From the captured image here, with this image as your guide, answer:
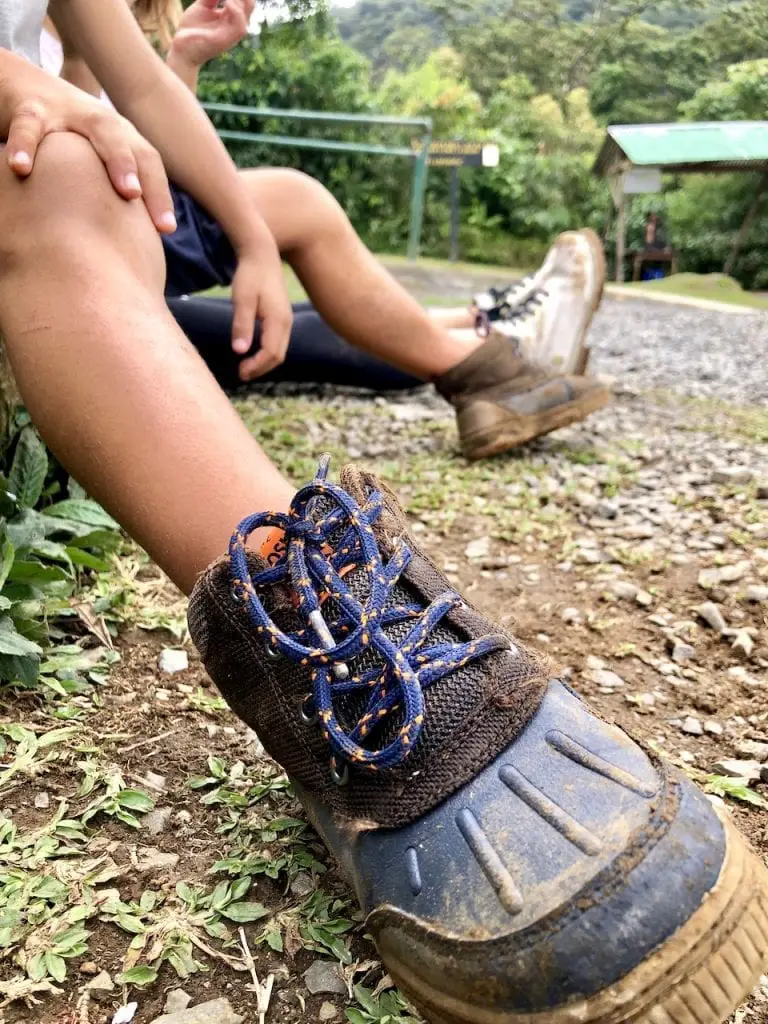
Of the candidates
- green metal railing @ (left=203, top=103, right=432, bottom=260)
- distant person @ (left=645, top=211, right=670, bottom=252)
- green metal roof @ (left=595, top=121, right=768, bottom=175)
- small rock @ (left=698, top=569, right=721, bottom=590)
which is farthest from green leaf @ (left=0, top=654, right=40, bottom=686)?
green metal railing @ (left=203, top=103, right=432, bottom=260)

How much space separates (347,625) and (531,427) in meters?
1.49

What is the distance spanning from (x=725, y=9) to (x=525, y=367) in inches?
88.2

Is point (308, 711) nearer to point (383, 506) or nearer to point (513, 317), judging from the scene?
point (383, 506)

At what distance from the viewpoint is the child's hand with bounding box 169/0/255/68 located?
174 centimetres

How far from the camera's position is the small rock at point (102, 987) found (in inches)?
27.7

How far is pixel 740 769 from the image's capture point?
40.6 inches

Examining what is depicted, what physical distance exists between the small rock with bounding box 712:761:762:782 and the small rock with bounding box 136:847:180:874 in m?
0.65

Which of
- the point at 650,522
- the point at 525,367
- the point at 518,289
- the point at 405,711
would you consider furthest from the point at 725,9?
the point at 405,711

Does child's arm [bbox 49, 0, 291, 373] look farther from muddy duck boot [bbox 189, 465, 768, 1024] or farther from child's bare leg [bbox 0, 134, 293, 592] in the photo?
muddy duck boot [bbox 189, 465, 768, 1024]

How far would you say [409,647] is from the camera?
0.73 m

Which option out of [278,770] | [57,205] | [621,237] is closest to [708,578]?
[278,770]

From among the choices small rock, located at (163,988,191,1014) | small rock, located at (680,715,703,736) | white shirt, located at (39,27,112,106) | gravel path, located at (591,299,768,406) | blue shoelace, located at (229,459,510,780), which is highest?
white shirt, located at (39,27,112,106)

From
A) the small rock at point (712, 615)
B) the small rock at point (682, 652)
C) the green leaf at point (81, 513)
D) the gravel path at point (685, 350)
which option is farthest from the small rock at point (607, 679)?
the gravel path at point (685, 350)

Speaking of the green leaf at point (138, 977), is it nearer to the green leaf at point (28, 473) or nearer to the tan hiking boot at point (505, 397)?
the green leaf at point (28, 473)
